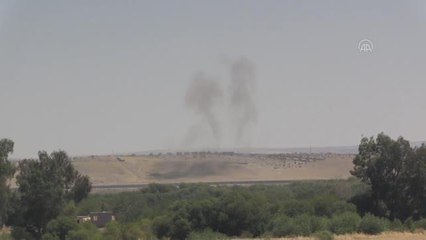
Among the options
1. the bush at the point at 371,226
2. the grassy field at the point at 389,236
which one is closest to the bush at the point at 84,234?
the grassy field at the point at 389,236

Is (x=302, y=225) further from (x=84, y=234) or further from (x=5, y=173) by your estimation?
(x=5, y=173)

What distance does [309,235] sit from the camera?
185ft

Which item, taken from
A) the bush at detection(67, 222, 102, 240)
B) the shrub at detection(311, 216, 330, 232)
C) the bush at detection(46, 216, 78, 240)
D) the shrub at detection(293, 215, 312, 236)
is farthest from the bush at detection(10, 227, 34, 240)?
the shrub at detection(311, 216, 330, 232)

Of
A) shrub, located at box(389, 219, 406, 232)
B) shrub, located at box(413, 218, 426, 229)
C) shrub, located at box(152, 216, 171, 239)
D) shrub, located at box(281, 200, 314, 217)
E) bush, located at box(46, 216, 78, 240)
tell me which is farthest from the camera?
shrub, located at box(281, 200, 314, 217)

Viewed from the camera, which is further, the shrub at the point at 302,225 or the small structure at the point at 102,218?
the small structure at the point at 102,218

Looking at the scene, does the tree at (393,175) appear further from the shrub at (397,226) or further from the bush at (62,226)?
the bush at (62,226)

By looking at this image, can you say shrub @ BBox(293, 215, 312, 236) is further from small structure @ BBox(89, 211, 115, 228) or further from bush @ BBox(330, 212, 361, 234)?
small structure @ BBox(89, 211, 115, 228)

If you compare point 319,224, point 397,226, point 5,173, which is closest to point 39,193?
point 5,173

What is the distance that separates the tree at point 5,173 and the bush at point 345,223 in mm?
28941

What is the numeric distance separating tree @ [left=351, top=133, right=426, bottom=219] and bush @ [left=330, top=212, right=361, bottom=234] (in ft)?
31.3

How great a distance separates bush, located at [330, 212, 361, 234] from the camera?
59.4 metres

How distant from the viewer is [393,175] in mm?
72312

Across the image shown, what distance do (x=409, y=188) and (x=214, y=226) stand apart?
20.5 metres

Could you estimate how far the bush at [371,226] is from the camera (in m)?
59.3
